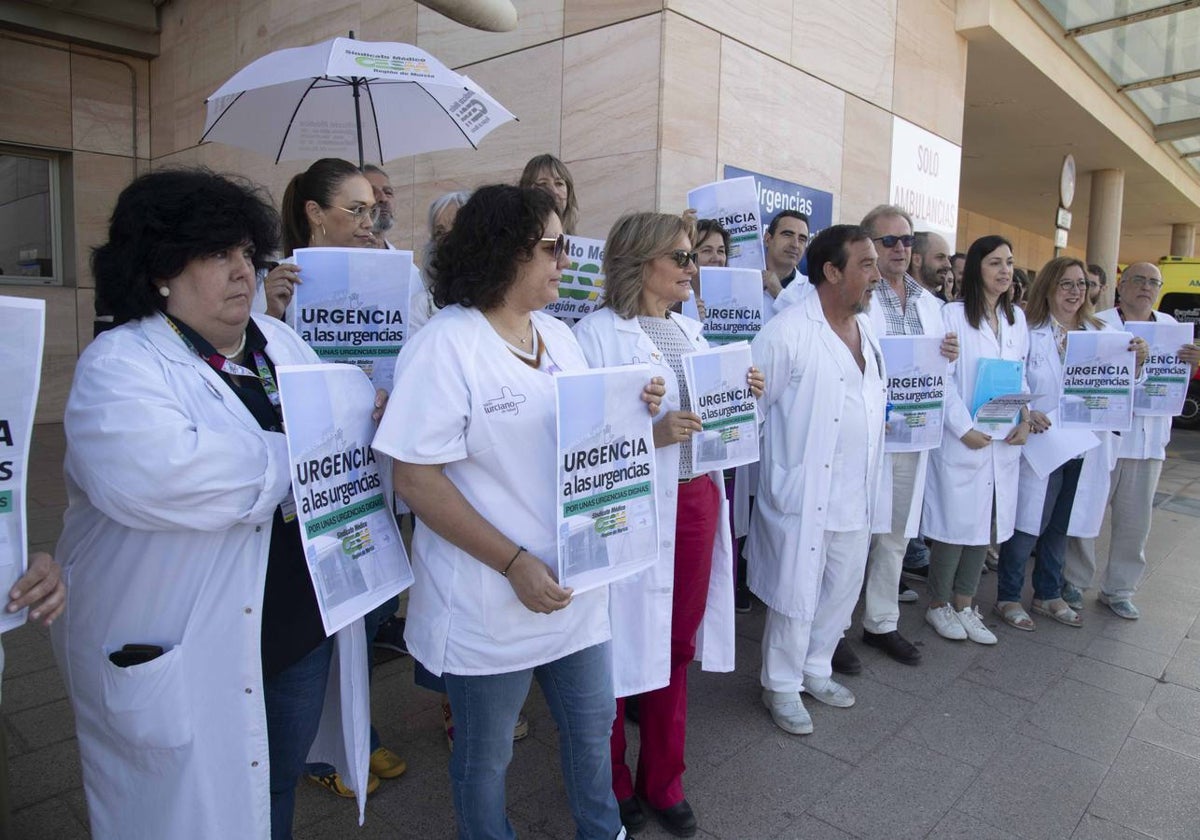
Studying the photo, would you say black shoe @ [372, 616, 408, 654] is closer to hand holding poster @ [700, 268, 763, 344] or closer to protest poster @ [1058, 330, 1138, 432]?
hand holding poster @ [700, 268, 763, 344]

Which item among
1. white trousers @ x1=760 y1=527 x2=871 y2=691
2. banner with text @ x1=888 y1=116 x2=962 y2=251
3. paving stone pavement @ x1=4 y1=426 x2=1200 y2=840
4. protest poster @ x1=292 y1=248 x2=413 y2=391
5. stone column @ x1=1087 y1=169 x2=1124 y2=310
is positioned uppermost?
stone column @ x1=1087 y1=169 x2=1124 y2=310

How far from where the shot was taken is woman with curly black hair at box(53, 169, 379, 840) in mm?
1735

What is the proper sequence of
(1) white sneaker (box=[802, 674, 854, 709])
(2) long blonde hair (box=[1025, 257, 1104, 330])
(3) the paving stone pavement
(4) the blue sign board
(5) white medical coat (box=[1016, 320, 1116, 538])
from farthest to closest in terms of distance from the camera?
(4) the blue sign board < (2) long blonde hair (box=[1025, 257, 1104, 330]) < (5) white medical coat (box=[1016, 320, 1116, 538]) < (1) white sneaker (box=[802, 674, 854, 709]) < (3) the paving stone pavement

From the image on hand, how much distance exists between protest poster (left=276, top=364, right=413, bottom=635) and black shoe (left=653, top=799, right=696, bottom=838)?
1.31m

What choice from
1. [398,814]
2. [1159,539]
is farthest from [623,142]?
[1159,539]

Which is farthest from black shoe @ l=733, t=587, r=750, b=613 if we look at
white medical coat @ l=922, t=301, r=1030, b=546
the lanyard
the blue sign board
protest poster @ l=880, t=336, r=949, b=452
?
the lanyard

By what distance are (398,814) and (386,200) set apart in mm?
2950

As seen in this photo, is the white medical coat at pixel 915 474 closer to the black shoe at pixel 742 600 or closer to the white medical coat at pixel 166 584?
the black shoe at pixel 742 600

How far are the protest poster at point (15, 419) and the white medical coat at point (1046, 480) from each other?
470cm

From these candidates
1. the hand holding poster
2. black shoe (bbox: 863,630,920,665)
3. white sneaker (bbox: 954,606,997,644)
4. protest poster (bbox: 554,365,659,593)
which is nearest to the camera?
protest poster (bbox: 554,365,659,593)

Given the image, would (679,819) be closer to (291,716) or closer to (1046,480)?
(291,716)

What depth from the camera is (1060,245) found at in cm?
723

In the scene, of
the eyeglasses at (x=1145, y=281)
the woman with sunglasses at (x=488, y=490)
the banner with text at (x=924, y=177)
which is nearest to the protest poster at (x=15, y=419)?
the woman with sunglasses at (x=488, y=490)

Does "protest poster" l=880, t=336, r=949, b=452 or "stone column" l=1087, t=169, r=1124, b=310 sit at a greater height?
"stone column" l=1087, t=169, r=1124, b=310
